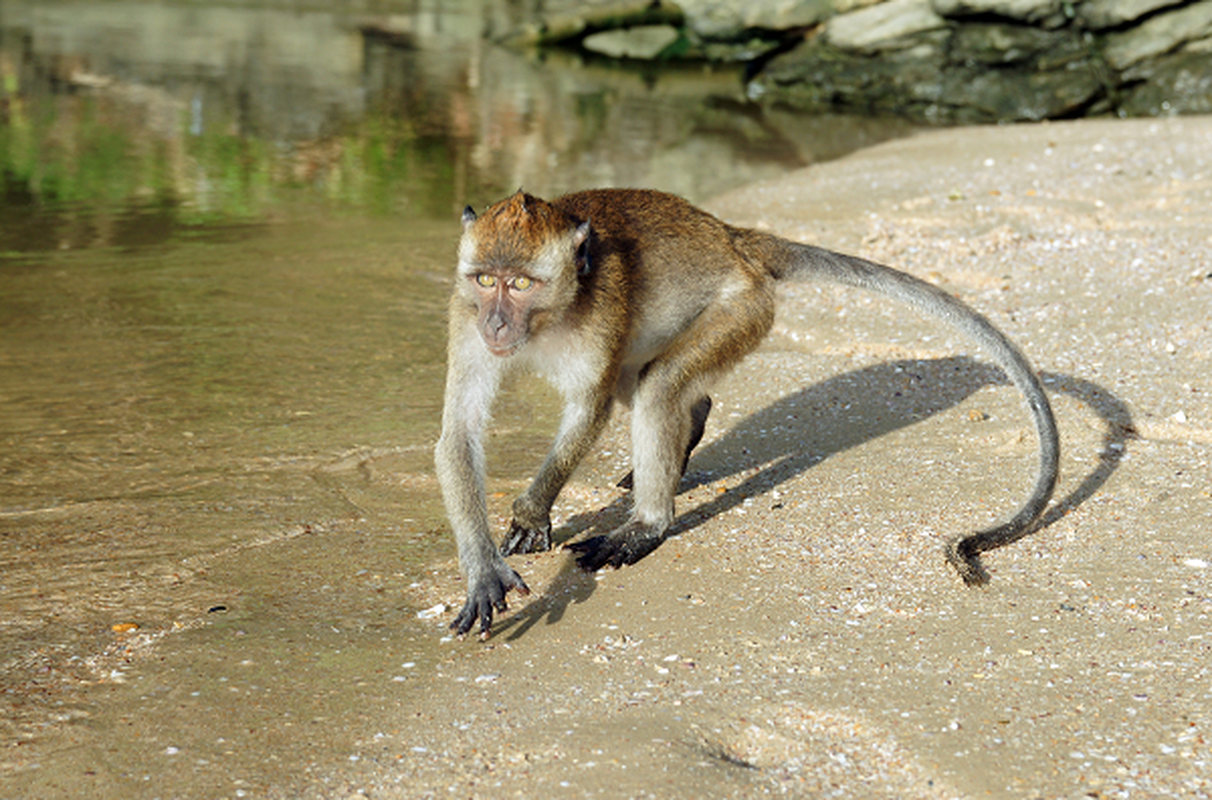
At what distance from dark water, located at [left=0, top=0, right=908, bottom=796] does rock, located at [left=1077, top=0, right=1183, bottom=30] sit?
2.75 m

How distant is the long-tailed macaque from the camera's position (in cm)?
446

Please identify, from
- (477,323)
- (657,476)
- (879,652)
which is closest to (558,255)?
(477,323)

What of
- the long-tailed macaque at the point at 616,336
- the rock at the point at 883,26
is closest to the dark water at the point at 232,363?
the long-tailed macaque at the point at 616,336

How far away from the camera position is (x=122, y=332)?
7.58m

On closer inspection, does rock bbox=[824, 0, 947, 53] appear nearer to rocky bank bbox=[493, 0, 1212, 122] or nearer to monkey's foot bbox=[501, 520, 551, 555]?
rocky bank bbox=[493, 0, 1212, 122]

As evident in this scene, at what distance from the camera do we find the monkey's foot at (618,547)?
16.1 feet

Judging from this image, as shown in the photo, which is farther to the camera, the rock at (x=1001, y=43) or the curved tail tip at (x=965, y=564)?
the rock at (x=1001, y=43)

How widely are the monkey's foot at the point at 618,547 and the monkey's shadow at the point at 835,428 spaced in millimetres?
61

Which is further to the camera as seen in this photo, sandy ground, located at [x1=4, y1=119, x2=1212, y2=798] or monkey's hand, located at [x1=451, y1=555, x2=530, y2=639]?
monkey's hand, located at [x1=451, y1=555, x2=530, y2=639]

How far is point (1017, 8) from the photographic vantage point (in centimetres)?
1642

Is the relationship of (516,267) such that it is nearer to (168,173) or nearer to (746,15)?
(168,173)

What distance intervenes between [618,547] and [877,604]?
3.32ft

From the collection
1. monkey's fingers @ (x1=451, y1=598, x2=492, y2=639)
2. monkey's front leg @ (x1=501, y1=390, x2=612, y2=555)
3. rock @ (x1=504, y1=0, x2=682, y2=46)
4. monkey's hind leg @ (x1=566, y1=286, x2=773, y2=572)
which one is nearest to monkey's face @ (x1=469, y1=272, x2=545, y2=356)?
monkey's front leg @ (x1=501, y1=390, x2=612, y2=555)

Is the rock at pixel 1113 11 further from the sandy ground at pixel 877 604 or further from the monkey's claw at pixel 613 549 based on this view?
the monkey's claw at pixel 613 549
